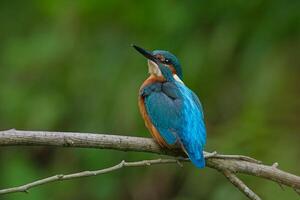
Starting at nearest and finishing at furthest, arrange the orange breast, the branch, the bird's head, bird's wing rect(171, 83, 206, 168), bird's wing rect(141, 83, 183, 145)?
the branch < bird's wing rect(171, 83, 206, 168) < the orange breast < bird's wing rect(141, 83, 183, 145) < the bird's head

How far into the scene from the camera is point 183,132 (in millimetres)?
4508

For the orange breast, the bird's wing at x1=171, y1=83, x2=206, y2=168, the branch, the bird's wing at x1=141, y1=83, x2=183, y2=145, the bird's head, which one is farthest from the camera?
the bird's head

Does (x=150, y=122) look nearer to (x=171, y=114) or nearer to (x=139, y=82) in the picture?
(x=171, y=114)

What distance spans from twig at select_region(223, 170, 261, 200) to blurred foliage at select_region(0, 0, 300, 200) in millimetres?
2362

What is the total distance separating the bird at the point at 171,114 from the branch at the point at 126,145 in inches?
5.8

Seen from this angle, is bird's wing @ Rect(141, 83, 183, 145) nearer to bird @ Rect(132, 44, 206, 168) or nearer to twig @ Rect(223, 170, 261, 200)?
bird @ Rect(132, 44, 206, 168)

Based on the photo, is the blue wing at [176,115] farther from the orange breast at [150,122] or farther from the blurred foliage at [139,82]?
the blurred foliage at [139,82]

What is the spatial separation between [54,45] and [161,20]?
900 mm

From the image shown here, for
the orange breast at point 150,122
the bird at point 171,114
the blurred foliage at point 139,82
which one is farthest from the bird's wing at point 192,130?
the blurred foliage at point 139,82

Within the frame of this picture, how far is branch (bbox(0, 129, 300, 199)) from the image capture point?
150 inches

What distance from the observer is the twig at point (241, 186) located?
12.8ft

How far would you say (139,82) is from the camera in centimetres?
685

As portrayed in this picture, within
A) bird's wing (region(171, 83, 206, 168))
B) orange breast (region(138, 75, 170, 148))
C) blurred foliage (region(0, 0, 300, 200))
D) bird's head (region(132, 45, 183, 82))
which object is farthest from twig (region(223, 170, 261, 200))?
blurred foliage (region(0, 0, 300, 200))

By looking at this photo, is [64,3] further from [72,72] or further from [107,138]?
[107,138]
